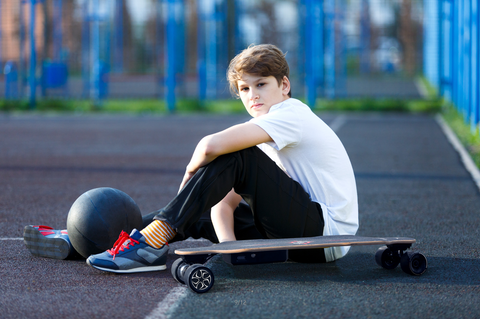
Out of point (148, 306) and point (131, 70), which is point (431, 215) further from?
point (131, 70)

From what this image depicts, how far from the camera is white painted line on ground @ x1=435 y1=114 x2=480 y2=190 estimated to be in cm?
760

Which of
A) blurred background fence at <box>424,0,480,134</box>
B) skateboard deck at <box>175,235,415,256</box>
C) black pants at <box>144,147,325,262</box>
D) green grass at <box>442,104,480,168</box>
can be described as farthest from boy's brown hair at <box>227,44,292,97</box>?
blurred background fence at <box>424,0,480,134</box>

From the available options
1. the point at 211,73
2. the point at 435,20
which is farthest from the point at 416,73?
the point at 211,73

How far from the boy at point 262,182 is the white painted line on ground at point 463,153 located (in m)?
3.77

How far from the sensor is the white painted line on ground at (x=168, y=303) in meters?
2.97

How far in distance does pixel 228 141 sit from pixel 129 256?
2.79ft

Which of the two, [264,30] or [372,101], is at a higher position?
[264,30]

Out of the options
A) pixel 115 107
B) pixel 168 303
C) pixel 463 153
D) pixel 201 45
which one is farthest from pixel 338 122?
pixel 168 303

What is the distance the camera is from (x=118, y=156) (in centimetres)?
973

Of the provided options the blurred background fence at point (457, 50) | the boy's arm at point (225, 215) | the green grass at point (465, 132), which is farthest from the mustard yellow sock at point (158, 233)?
the blurred background fence at point (457, 50)

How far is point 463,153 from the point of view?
9.48 meters

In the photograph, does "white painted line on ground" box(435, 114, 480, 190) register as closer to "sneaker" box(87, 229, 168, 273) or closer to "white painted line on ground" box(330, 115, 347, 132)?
"white painted line on ground" box(330, 115, 347, 132)

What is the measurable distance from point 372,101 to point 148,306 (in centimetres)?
1658

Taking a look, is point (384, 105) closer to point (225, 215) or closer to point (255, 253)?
point (225, 215)
